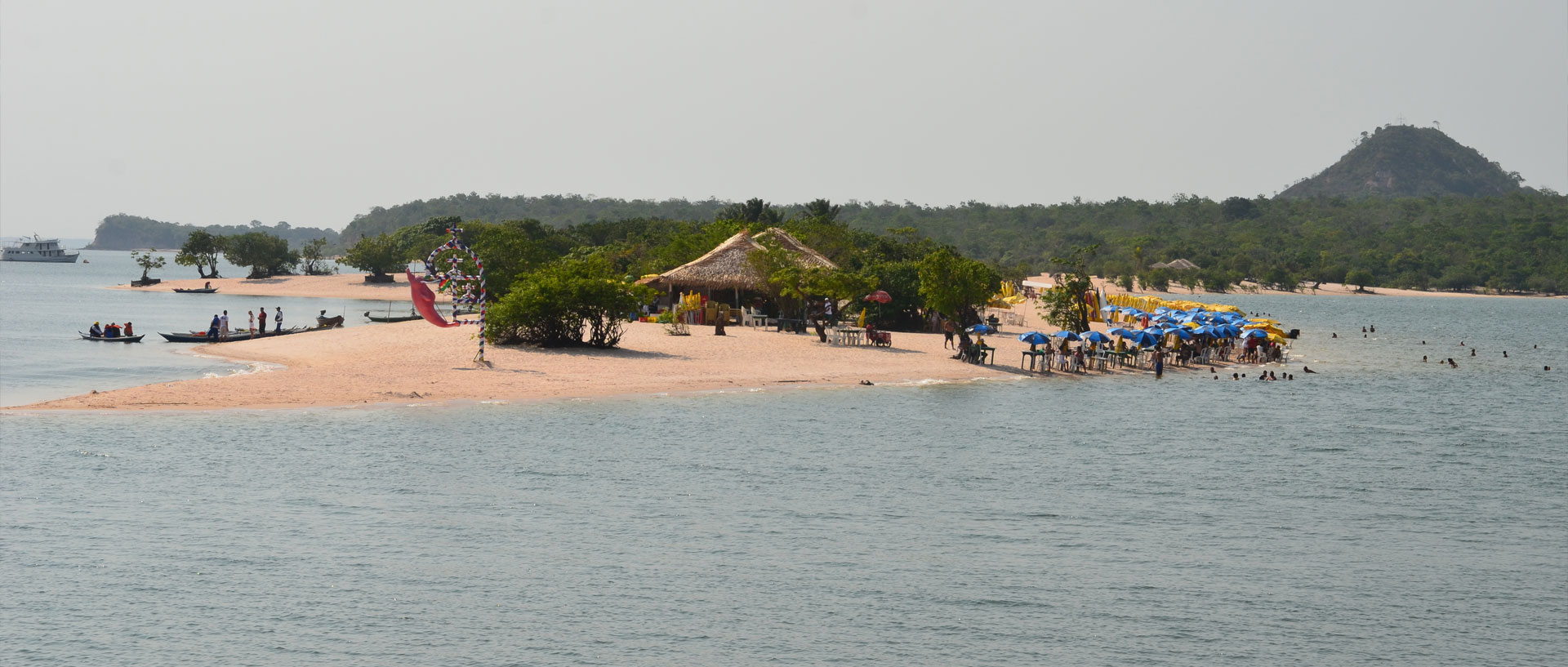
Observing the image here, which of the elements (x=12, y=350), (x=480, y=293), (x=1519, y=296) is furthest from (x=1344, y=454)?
(x=1519, y=296)

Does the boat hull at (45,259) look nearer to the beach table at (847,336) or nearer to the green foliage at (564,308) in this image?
the green foliage at (564,308)

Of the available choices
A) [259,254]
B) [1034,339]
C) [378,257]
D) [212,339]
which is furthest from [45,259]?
[1034,339]

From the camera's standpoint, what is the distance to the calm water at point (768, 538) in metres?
12.4

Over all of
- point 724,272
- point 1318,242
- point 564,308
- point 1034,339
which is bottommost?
point 1034,339

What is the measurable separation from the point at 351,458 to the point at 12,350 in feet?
88.3

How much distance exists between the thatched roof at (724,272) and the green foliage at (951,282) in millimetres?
6829

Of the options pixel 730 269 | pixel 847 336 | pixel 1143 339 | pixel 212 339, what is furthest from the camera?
pixel 730 269

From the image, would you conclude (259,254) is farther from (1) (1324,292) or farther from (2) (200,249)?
(1) (1324,292)

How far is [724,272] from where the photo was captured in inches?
1879

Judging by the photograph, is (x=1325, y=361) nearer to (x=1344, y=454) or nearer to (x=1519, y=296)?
(x=1344, y=454)

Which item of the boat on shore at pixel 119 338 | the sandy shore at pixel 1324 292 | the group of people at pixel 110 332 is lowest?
the boat on shore at pixel 119 338

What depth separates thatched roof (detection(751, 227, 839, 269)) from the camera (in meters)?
47.2

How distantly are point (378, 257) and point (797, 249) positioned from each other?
2513 inches

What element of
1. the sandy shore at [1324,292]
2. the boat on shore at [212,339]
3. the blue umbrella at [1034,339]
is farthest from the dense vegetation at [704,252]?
the sandy shore at [1324,292]
